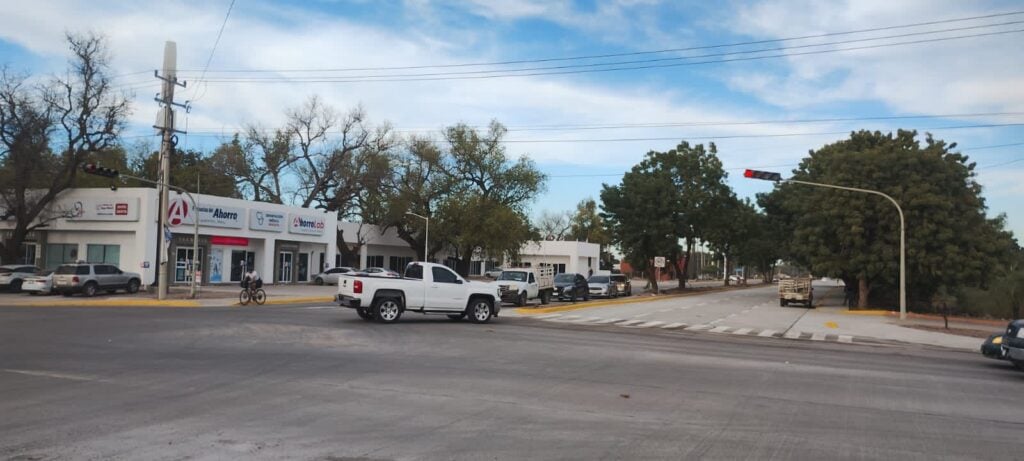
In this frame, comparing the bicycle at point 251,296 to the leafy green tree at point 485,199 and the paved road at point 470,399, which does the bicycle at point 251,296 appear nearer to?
the paved road at point 470,399

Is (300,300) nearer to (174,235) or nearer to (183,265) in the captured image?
(174,235)

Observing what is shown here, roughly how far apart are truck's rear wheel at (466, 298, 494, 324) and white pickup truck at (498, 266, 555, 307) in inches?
339

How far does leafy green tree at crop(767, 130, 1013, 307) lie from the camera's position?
1465 inches

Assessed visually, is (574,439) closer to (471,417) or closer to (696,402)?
(471,417)

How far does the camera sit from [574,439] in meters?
7.66

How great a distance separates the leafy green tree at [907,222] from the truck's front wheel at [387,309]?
2781 cm

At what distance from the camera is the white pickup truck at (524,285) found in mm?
33656

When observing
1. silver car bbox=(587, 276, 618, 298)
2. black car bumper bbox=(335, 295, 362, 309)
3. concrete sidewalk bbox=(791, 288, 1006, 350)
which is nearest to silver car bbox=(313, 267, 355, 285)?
silver car bbox=(587, 276, 618, 298)

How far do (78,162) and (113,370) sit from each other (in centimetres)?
3672

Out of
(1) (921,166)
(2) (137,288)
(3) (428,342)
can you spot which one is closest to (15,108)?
(2) (137,288)

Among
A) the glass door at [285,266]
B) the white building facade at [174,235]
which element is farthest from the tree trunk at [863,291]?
the glass door at [285,266]

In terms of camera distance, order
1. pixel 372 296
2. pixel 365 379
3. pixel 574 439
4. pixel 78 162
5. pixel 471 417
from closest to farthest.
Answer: pixel 574 439 → pixel 471 417 → pixel 365 379 → pixel 372 296 → pixel 78 162

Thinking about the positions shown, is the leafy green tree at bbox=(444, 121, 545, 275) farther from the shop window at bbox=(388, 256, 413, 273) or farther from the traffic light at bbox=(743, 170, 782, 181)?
the traffic light at bbox=(743, 170, 782, 181)

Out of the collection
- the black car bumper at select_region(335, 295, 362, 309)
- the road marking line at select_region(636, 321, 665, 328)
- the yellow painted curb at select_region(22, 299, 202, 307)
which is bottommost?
the yellow painted curb at select_region(22, 299, 202, 307)
